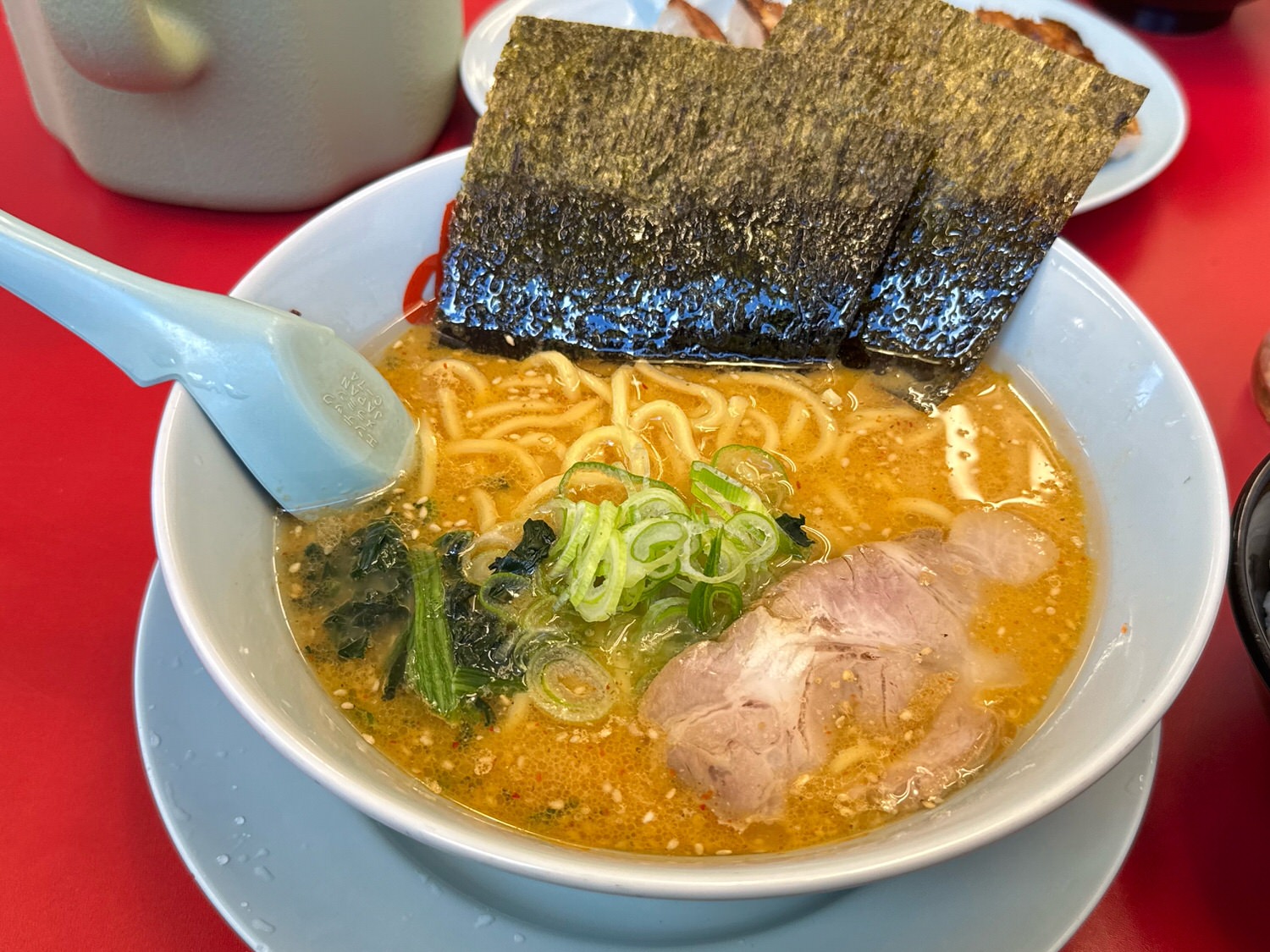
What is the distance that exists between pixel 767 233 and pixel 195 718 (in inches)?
41.8

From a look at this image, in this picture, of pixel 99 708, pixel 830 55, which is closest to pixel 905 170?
pixel 830 55

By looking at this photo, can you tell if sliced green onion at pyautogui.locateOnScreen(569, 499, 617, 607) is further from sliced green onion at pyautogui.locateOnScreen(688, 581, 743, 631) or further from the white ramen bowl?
the white ramen bowl

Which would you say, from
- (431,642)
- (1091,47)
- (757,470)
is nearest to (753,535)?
(757,470)

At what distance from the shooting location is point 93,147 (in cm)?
174

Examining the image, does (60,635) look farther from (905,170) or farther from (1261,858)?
(1261,858)

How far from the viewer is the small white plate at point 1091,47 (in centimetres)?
193

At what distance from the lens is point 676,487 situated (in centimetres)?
140

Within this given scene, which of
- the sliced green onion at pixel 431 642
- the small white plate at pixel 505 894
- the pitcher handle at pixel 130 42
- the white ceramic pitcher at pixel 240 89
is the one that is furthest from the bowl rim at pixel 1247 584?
the pitcher handle at pixel 130 42

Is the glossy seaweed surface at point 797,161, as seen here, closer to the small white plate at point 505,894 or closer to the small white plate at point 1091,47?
the small white plate at point 1091,47

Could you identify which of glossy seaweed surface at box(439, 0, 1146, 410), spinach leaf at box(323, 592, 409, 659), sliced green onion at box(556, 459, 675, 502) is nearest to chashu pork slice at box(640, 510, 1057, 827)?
sliced green onion at box(556, 459, 675, 502)

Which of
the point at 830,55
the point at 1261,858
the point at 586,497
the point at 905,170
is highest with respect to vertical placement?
the point at 830,55

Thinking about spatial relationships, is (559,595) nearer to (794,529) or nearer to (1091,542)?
(794,529)

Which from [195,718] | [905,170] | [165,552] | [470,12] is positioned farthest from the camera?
[470,12]

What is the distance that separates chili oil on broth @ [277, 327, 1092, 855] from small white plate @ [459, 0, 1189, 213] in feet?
2.33
